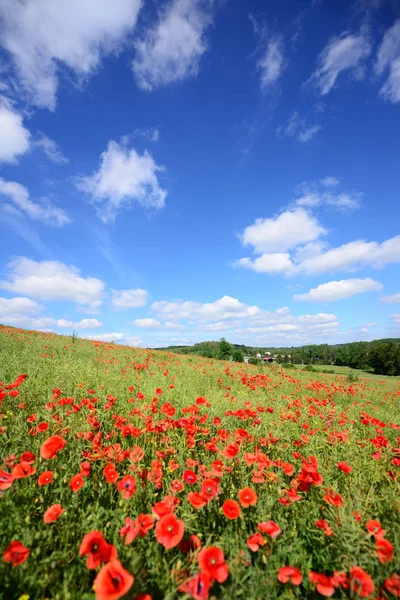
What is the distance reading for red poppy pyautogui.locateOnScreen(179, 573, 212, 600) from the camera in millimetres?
1325

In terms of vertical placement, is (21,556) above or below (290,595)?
above

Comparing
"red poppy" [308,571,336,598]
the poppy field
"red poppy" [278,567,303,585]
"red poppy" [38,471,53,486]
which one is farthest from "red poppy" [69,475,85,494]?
"red poppy" [308,571,336,598]

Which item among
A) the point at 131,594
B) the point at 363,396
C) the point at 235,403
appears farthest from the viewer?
the point at 363,396

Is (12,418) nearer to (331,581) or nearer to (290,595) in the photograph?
(290,595)

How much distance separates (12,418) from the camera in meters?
3.62

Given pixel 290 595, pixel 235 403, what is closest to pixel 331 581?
pixel 290 595

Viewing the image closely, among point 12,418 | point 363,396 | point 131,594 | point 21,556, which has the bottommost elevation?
point 363,396

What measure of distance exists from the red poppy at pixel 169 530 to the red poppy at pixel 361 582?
40.2 inches

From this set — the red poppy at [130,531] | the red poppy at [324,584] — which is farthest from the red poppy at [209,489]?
the red poppy at [324,584]

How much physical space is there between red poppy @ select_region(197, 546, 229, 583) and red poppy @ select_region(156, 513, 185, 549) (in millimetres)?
170

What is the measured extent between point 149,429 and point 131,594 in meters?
1.93

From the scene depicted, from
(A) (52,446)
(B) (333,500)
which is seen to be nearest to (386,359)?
(B) (333,500)

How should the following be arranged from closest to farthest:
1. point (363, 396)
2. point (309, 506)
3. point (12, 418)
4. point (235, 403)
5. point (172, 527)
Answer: point (172, 527) < point (309, 506) < point (12, 418) < point (235, 403) < point (363, 396)

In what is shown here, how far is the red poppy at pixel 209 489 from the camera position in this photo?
1984 mm
